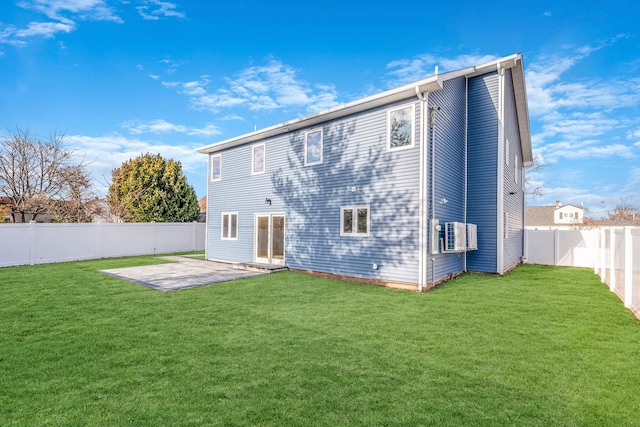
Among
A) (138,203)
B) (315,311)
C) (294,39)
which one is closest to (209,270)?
(315,311)

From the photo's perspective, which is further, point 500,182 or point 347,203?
point 500,182

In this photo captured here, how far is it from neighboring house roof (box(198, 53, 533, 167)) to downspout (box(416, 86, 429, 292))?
346 millimetres

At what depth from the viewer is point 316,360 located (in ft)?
12.5

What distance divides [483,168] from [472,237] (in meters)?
2.41

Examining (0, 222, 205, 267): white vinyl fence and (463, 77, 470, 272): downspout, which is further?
(0, 222, 205, 267): white vinyl fence

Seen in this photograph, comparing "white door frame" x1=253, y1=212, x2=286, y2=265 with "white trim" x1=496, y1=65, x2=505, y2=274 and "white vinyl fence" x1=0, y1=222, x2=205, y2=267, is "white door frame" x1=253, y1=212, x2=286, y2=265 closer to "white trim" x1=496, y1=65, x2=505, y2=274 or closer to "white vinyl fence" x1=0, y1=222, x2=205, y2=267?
"white trim" x1=496, y1=65, x2=505, y2=274

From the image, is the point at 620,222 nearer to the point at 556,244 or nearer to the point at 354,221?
the point at 556,244

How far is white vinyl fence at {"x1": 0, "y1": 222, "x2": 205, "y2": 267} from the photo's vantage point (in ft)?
41.0

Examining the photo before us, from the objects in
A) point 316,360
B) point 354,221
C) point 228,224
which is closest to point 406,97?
point 354,221

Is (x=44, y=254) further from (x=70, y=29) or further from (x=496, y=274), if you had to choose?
(x=496, y=274)

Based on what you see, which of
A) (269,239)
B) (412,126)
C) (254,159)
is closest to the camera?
(412,126)

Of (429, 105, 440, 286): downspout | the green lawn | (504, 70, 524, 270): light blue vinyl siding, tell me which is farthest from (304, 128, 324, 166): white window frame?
(504, 70, 524, 270): light blue vinyl siding

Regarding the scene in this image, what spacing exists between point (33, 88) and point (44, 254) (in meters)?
7.64

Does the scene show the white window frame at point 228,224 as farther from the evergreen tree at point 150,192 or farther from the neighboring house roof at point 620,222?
the neighboring house roof at point 620,222
